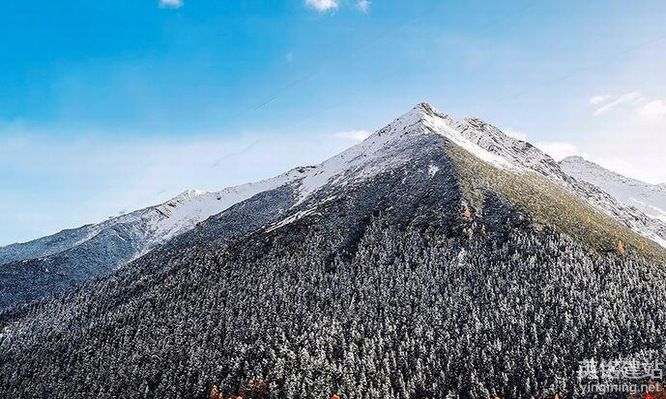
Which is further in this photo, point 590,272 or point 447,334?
point 590,272

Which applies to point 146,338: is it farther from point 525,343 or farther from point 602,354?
point 602,354

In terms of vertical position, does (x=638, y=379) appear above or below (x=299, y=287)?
below

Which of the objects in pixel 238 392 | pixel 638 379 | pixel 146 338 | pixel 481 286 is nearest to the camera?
pixel 638 379

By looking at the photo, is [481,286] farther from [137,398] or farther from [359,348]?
[137,398]

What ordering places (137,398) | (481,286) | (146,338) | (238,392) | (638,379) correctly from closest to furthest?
(638,379) < (238,392) < (137,398) < (481,286) < (146,338)

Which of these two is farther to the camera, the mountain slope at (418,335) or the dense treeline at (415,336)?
the mountain slope at (418,335)

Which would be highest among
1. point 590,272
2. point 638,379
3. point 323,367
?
point 590,272

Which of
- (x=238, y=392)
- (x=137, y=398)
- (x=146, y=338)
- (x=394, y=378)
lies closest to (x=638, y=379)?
(x=394, y=378)

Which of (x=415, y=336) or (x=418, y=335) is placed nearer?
(x=418, y=335)

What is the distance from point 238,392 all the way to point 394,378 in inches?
1668

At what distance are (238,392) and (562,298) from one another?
100.0 meters

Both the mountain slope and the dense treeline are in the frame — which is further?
the mountain slope

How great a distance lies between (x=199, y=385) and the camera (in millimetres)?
158750

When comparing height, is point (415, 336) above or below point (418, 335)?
below
